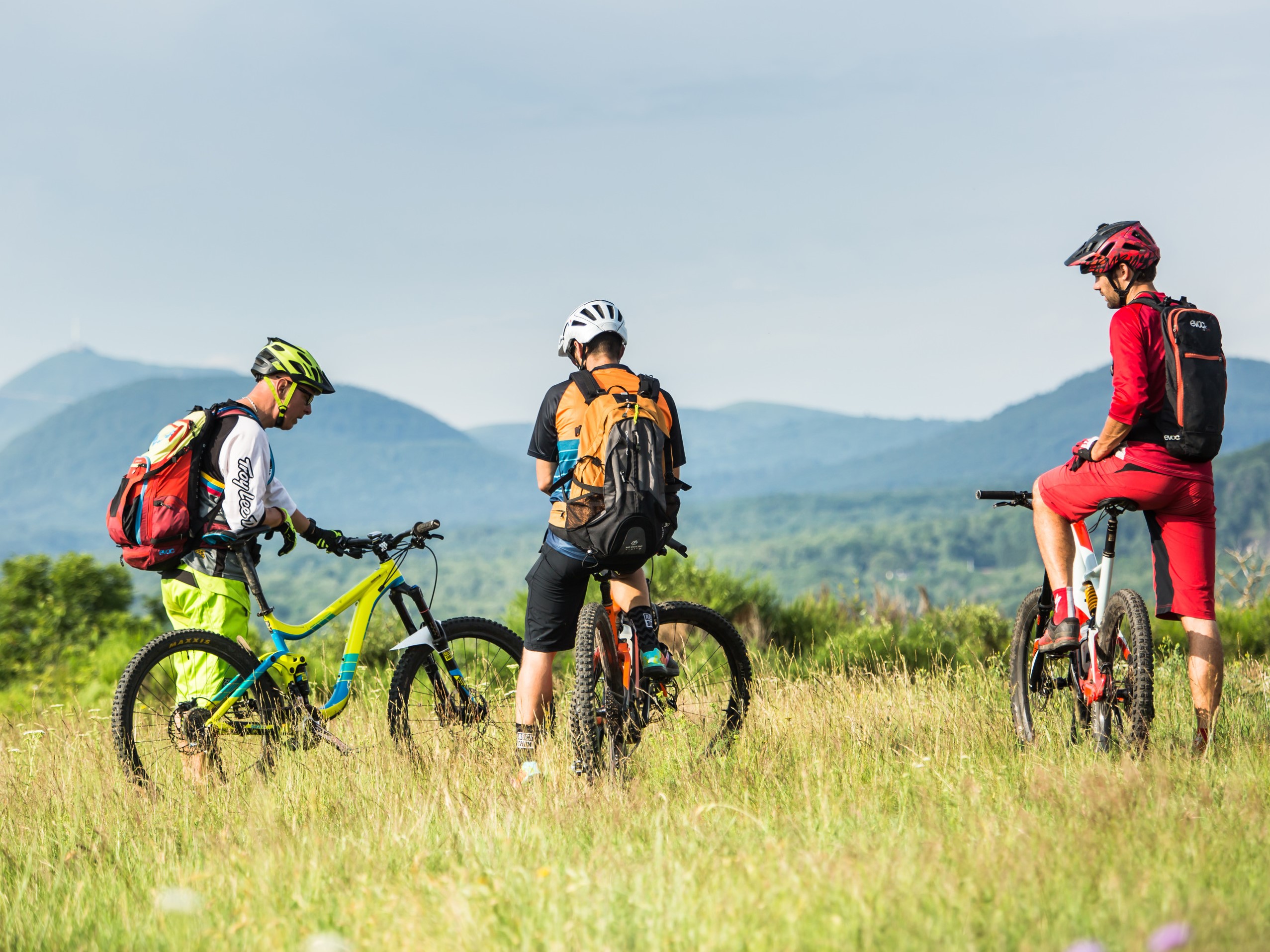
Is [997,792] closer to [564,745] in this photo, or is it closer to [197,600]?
[564,745]

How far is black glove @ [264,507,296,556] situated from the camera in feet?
16.0

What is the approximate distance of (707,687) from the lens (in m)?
4.97

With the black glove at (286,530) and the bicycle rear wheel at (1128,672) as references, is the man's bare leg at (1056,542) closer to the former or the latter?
the bicycle rear wheel at (1128,672)

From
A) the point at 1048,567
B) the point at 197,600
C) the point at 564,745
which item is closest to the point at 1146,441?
the point at 1048,567

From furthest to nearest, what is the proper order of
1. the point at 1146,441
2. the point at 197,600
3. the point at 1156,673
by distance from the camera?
the point at 1156,673, the point at 197,600, the point at 1146,441

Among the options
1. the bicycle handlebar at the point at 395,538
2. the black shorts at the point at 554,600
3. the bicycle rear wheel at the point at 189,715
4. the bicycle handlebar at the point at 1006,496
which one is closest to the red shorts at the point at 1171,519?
the bicycle handlebar at the point at 1006,496

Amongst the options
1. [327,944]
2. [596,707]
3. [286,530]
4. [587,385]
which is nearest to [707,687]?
[596,707]

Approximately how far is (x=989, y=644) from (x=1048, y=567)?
26.2ft

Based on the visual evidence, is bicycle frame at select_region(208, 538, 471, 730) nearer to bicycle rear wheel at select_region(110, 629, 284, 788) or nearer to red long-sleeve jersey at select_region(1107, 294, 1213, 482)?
bicycle rear wheel at select_region(110, 629, 284, 788)

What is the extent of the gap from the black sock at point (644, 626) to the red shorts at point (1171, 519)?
1683 millimetres

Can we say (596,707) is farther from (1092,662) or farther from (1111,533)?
(1111,533)

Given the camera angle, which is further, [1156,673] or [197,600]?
[1156,673]

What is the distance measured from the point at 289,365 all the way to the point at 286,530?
0.78 metres

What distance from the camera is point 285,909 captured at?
300cm
